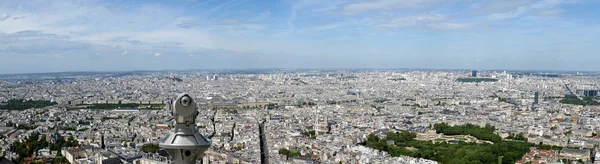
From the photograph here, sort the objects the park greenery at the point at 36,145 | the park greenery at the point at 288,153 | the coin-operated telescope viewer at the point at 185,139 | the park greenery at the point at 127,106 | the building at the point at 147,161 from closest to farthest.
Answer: the coin-operated telescope viewer at the point at 185,139 < the building at the point at 147,161 < the park greenery at the point at 36,145 < the park greenery at the point at 288,153 < the park greenery at the point at 127,106

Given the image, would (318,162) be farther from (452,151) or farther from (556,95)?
(556,95)

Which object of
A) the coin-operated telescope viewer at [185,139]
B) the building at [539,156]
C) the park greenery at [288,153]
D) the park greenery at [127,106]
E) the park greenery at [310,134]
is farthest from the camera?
the park greenery at [127,106]

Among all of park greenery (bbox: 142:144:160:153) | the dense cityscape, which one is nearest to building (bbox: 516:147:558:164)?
the dense cityscape

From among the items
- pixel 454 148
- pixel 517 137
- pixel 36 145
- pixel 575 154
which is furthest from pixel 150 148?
pixel 517 137

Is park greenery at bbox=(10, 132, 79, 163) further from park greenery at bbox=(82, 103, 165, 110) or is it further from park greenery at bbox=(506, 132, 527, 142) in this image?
park greenery at bbox=(506, 132, 527, 142)

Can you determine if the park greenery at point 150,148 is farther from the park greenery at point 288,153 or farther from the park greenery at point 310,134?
the park greenery at point 310,134

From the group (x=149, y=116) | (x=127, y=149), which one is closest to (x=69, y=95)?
(x=149, y=116)

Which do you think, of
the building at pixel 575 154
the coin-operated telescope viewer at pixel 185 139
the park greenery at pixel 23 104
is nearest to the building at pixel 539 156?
the building at pixel 575 154
